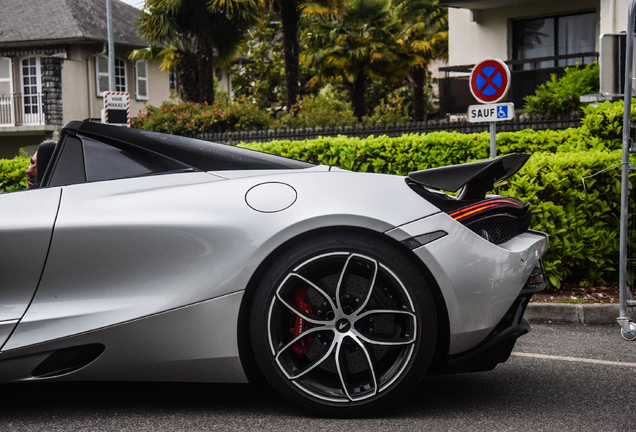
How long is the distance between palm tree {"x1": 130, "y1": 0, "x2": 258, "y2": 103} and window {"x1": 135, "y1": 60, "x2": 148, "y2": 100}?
811 centimetres

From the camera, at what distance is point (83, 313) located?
9.00 ft

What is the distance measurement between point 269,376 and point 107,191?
1037mm

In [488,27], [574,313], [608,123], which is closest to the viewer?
[574,313]

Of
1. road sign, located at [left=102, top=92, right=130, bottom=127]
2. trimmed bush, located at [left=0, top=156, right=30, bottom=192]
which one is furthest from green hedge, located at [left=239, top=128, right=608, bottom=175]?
road sign, located at [left=102, top=92, right=130, bottom=127]

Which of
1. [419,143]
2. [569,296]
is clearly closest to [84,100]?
[419,143]

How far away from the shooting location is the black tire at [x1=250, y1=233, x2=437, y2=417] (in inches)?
107

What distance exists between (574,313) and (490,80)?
4426 mm

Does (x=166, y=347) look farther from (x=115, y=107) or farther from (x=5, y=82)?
(x=5, y=82)

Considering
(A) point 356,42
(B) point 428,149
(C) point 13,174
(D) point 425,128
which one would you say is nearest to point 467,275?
(B) point 428,149

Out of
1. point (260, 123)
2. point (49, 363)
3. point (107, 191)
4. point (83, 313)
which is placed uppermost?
point (260, 123)

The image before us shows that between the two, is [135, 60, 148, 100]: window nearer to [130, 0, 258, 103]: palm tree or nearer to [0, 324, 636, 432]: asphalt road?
[130, 0, 258, 103]: palm tree

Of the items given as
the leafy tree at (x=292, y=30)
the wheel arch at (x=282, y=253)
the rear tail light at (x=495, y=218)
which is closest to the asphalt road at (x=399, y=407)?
the wheel arch at (x=282, y=253)

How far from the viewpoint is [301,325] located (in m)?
2.80

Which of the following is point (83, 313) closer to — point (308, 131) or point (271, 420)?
point (271, 420)
